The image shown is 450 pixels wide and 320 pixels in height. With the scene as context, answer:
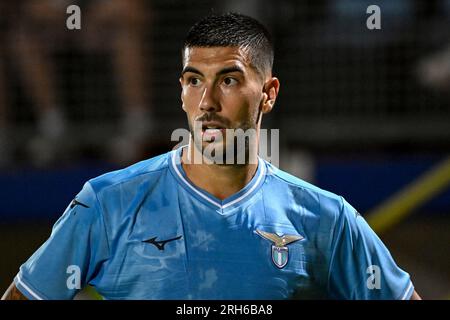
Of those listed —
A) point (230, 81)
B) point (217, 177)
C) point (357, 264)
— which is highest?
point (230, 81)

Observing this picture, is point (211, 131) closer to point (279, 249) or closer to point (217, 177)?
point (217, 177)

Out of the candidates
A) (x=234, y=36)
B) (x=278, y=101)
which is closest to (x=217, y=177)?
(x=234, y=36)

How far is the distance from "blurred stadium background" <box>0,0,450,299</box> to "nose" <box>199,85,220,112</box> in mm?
3364

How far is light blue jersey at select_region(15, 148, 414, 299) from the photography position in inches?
116

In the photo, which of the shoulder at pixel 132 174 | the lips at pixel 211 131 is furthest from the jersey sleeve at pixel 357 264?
the shoulder at pixel 132 174

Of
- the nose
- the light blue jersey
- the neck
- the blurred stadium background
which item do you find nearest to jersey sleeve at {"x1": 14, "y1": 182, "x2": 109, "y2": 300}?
the light blue jersey

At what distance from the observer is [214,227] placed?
3021 mm

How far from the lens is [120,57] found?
660 cm

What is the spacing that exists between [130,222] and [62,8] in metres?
3.80

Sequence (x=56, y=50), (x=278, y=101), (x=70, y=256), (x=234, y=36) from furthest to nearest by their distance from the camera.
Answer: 1. (x=56, y=50)
2. (x=278, y=101)
3. (x=234, y=36)
4. (x=70, y=256)

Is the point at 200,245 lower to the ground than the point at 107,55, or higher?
lower

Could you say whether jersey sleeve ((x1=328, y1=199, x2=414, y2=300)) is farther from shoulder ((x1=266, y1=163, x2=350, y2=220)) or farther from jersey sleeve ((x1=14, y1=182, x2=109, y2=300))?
jersey sleeve ((x1=14, y1=182, x2=109, y2=300))

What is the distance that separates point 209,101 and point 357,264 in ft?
2.33

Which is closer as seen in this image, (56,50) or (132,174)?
(132,174)
